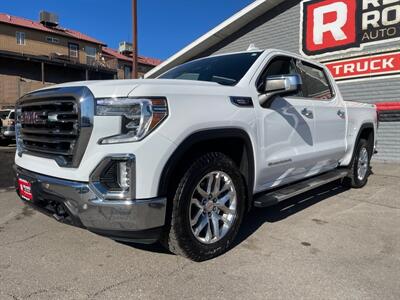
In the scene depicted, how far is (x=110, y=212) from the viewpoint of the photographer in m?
2.81

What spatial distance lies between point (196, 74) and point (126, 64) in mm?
43090

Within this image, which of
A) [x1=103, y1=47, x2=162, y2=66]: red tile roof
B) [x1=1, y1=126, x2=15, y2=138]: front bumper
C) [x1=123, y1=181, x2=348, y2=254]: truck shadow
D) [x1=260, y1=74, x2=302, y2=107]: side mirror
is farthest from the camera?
[x1=103, y1=47, x2=162, y2=66]: red tile roof

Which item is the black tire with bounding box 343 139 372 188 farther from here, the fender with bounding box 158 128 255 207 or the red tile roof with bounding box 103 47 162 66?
the red tile roof with bounding box 103 47 162 66

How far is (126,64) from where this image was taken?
45.7m

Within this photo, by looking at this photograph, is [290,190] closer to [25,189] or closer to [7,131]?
[25,189]

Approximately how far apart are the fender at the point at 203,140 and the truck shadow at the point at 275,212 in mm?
562

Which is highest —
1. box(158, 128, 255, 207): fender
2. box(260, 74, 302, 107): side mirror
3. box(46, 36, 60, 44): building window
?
box(46, 36, 60, 44): building window

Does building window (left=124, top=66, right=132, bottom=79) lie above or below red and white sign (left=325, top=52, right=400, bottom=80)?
above

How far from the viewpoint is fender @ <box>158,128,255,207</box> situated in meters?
2.93

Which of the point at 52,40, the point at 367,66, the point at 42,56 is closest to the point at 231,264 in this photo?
the point at 367,66

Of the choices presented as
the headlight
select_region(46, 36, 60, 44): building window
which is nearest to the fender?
the headlight

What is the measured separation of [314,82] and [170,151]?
3079 millimetres

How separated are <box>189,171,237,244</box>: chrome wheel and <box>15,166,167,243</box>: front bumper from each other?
430 mm

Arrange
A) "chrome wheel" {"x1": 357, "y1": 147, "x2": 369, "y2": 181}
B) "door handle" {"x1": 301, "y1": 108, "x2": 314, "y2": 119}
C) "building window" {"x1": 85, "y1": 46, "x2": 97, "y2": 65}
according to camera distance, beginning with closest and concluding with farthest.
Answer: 1. "door handle" {"x1": 301, "y1": 108, "x2": 314, "y2": 119}
2. "chrome wheel" {"x1": 357, "y1": 147, "x2": 369, "y2": 181}
3. "building window" {"x1": 85, "y1": 46, "x2": 97, "y2": 65}
